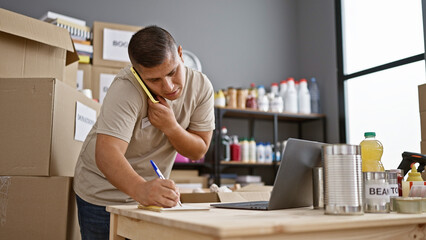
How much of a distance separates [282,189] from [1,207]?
1.13 m

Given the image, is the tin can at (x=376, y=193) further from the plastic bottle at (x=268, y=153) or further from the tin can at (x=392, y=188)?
the plastic bottle at (x=268, y=153)

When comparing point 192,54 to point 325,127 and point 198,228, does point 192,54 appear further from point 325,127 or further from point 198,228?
point 198,228

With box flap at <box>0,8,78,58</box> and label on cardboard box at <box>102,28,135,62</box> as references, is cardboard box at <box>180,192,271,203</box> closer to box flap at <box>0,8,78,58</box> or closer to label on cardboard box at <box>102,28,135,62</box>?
box flap at <box>0,8,78,58</box>

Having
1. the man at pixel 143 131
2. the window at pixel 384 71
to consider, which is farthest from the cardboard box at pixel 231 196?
the window at pixel 384 71

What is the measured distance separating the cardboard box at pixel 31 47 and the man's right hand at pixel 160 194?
1117mm

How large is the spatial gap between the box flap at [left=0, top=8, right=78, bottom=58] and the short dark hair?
2.61 ft

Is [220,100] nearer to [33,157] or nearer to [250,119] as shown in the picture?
[250,119]

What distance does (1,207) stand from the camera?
1.60 metres

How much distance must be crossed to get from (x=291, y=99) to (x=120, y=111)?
9.21 feet

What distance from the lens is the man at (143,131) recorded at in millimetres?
1143

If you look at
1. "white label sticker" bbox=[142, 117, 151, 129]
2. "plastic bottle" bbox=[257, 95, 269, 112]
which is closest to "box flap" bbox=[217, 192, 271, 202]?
"white label sticker" bbox=[142, 117, 151, 129]

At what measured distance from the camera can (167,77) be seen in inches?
49.4

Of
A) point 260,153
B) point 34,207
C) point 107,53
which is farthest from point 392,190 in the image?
point 260,153

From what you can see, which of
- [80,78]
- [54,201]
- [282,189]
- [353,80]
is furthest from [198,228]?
[353,80]
